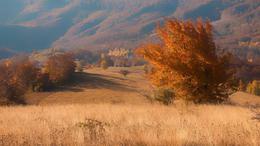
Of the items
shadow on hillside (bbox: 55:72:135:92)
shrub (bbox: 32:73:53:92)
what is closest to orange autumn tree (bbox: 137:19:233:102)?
shrub (bbox: 32:73:53:92)

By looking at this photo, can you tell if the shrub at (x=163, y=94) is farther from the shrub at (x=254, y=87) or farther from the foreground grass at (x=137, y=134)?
the shrub at (x=254, y=87)

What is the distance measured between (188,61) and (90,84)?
68267 millimetres

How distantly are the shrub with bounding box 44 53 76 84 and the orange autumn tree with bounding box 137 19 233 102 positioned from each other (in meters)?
63.0

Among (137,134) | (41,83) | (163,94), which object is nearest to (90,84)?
(41,83)

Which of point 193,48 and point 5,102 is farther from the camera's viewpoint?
point 5,102

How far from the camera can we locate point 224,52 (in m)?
26.5

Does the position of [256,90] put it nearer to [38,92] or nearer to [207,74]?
[38,92]

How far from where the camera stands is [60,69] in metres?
91.2

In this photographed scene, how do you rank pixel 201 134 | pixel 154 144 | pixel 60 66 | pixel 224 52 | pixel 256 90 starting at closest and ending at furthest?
pixel 154 144 → pixel 201 134 → pixel 224 52 → pixel 60 66 → pixel 256 90

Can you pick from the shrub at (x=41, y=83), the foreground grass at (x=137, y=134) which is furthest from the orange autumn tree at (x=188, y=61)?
the shrub at (x=41, y=83)

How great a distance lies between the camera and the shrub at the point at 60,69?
8816 centimetres

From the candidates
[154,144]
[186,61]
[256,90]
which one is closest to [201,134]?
[154,144]

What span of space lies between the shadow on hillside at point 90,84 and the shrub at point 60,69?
6.09 ft

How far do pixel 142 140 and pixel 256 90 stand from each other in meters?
96.9
